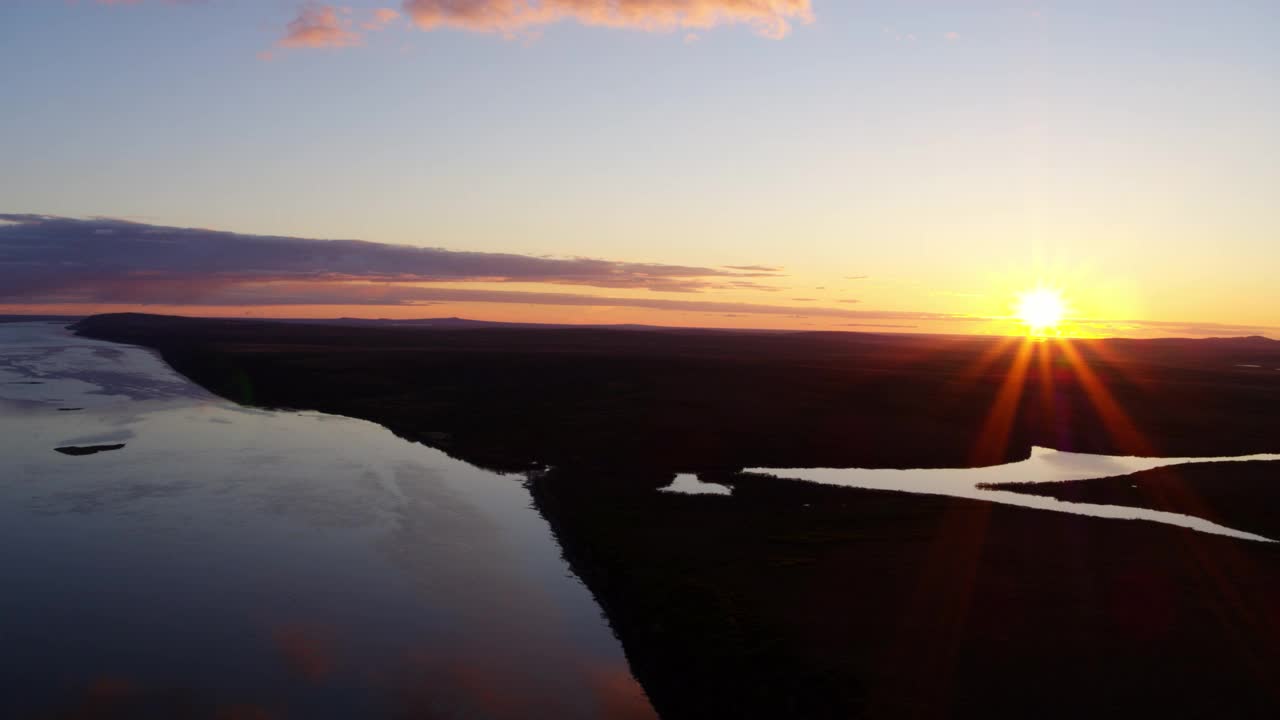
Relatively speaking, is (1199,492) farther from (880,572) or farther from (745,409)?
(745,409)

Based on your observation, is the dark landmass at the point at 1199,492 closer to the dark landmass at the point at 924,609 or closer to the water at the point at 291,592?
the dark landmass at the point at 924,609

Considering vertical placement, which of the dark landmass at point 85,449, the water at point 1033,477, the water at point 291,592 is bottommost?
the dark landmass at point 85,449

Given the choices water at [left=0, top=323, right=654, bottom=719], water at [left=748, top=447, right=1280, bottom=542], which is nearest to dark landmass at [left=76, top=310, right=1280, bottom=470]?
water at [left=748, top=447, right=1280, bottom=542]

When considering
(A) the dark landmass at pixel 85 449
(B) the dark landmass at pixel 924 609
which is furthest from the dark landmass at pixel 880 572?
(A) the dark landmass at pixel 85 449

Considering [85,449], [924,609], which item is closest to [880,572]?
[924,609]

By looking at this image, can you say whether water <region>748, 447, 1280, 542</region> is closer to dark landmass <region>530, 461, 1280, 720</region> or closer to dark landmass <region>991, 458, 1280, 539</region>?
dark landmass <region>991, 458, 1280, 539</region>
